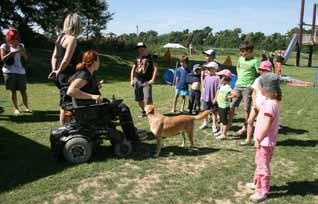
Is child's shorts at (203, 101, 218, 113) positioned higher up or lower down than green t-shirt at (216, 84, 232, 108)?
lower down

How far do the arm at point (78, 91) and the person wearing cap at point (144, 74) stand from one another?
3.48 metres

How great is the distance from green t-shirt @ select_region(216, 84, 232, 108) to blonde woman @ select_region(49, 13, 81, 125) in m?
2.81

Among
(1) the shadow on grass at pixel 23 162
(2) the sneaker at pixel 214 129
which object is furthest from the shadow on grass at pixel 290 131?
(1) the shadow on grass at pixel 23 162

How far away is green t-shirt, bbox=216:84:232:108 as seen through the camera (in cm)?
823

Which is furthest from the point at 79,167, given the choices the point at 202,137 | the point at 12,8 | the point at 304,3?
the point at 304,3

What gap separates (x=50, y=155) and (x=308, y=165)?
4.02 metres

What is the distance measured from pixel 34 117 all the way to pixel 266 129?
631cm

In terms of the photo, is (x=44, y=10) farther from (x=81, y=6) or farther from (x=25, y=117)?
→ (x=25, y=117)

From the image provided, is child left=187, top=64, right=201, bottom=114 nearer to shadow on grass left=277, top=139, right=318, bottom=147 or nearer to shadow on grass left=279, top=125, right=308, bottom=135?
shadow on grass left=279, top=125, right=308, bottom=135

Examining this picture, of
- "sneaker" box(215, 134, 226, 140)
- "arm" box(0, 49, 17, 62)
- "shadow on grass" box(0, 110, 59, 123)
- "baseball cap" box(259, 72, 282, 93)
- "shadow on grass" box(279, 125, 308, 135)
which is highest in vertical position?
"arm" box(0, 49, 17, 62)

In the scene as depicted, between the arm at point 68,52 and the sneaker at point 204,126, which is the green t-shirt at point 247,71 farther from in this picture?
the arm at point 68,52

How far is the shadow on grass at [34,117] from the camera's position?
31.5ft

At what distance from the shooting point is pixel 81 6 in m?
30.0

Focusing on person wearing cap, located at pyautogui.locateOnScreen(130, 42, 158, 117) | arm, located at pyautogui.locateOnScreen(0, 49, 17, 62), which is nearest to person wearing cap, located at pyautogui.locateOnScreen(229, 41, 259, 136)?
person wearing cap, located at pyautogui.locateOnScreen(130, 42, 158, 117)
